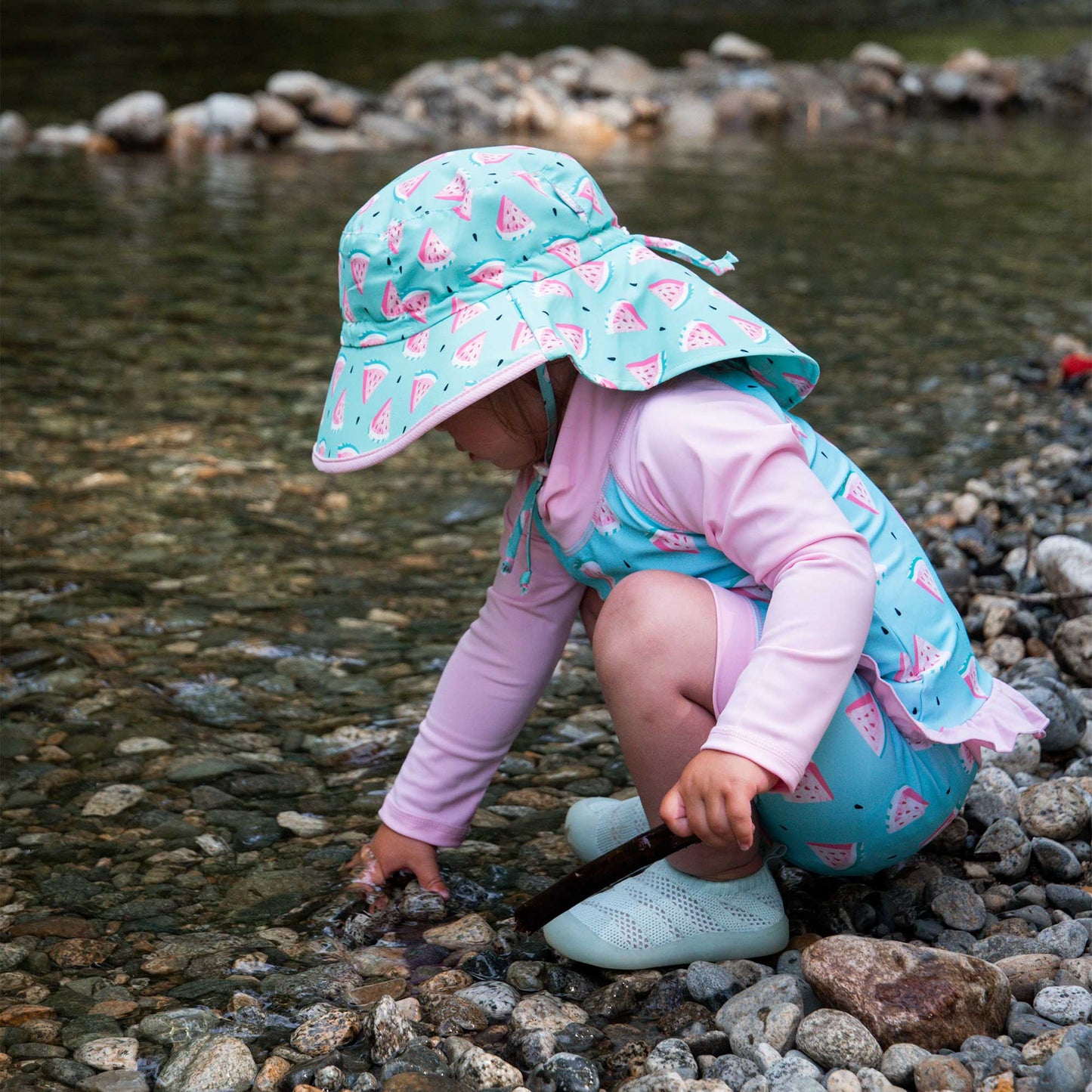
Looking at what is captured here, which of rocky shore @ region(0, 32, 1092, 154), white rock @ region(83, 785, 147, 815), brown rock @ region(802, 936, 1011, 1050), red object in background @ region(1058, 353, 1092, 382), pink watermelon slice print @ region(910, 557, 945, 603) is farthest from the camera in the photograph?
rocky shore @ region(0, 32, 1092, 154)

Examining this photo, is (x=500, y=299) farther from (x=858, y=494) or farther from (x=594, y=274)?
(x=858, y=494)

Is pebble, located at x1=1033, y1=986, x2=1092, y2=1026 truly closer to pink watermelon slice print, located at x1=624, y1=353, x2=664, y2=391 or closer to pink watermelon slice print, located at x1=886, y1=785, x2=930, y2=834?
pink watermelon slice print, located at x1=886, y1=785, x2=930, y2=834

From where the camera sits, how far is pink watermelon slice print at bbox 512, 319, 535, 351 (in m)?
1.75

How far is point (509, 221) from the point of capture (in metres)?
1.82

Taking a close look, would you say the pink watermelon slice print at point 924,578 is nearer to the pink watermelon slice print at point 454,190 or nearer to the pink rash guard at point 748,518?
the pink rash guard at point 748,518

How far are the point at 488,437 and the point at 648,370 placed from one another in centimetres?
27

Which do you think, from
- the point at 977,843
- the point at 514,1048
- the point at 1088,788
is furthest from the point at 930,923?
the point at 514,1048

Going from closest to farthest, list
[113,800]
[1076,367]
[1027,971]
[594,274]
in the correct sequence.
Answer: [1027,971] → [594,274] → [113,800] → [1076,367]

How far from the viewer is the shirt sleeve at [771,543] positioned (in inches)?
66.0

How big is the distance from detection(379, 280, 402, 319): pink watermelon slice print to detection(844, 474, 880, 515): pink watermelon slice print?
2.16 feet

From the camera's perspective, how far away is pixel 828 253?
770 centimetres

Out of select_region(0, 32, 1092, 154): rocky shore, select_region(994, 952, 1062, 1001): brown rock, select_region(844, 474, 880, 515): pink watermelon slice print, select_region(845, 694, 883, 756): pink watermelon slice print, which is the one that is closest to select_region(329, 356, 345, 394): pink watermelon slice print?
select_region(844, 474, 880, 515): pink watermelon slice print

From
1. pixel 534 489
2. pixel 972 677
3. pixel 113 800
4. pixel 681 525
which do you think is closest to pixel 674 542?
pixel 681 525

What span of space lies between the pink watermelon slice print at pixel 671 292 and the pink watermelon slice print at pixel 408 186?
335 mm
